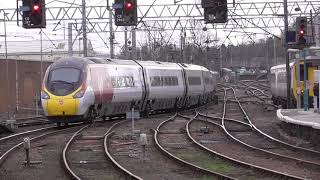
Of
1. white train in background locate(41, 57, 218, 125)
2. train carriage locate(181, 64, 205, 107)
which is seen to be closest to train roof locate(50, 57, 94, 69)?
white train in background locate(41, 57, 218, 125)

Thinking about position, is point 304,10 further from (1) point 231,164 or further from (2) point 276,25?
(1) point 231,164

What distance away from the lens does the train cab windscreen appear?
26.4 meters

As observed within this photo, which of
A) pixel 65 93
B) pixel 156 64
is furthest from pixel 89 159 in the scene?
pixel 156 64

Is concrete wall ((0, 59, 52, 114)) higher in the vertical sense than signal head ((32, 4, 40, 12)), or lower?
lower

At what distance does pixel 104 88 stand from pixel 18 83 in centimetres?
2004

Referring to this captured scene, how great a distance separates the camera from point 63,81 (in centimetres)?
2664

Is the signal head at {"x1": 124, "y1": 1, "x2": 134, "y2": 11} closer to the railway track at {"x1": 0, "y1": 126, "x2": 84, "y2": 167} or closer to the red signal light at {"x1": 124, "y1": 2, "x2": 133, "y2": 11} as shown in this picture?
the red signal light at {"x1": 124, "y1": 2, "x2": 133, "y2": 11}

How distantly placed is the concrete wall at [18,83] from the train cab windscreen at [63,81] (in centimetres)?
1659

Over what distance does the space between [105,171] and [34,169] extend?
1.75m

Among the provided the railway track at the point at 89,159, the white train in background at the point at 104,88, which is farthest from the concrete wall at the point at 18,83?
the railway track at the point at 89,159

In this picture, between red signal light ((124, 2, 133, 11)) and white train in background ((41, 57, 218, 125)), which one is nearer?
red signal light ((124, 2, 133, 11))

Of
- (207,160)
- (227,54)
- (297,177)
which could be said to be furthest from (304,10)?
(227,54)

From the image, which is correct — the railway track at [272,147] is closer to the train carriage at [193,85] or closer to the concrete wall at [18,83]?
the train carriage at [193,85]

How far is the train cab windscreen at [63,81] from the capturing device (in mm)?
26422
